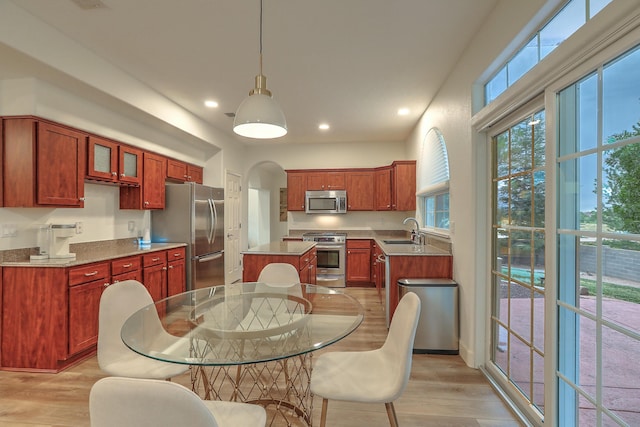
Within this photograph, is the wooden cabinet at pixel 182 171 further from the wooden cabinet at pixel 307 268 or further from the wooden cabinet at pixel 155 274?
the wooden cabinet at pixel 307 268

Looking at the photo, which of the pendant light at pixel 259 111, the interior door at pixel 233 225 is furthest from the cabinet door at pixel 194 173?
the pendant light at pixel 259 111

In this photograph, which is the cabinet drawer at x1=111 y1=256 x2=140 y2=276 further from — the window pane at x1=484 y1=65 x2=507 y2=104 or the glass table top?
the window pane at x1=484 y1=65 x2=507 y2=104

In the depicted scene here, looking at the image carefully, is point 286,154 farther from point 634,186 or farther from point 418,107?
point 634,186

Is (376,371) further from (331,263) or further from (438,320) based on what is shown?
(331,263)

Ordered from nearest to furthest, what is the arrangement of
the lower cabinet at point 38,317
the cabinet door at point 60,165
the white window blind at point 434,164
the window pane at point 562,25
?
the window pane at point 562,25, the lower cabinet at point 38,317, the cabinet door at point 60,165, the white window blind at point 434,164

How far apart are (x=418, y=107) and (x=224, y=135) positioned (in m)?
3.26

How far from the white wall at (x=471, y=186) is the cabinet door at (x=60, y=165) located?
3.59m

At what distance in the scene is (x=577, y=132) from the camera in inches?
58.2

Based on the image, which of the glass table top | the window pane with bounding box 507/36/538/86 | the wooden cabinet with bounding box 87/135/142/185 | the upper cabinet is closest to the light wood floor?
the glass table top

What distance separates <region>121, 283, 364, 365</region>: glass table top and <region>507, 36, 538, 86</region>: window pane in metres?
1.84

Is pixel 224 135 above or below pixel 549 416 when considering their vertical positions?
above

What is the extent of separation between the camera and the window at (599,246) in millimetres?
1180

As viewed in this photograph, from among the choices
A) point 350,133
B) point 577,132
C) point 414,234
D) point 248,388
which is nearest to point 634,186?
point 577,132

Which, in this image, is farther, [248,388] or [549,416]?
[248,388]
